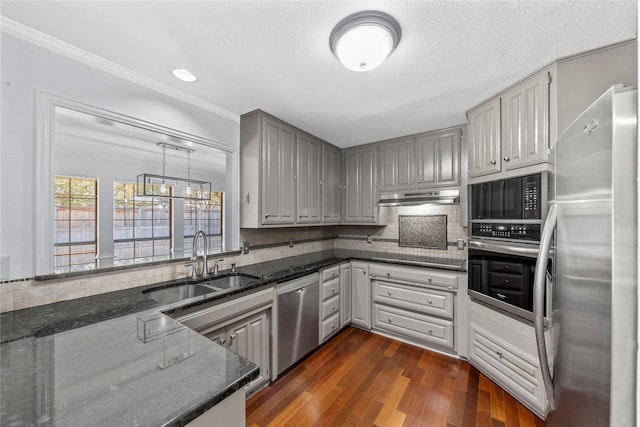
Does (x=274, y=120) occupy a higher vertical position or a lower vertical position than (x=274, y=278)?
higher

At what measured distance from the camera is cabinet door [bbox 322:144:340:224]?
3162 millimetres

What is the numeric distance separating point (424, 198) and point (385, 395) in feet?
6.19

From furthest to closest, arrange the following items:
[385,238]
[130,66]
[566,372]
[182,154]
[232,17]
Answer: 1. [182,154]
2. [385,238]
3. [130,66]
4. [232,17]
5. [566,372]

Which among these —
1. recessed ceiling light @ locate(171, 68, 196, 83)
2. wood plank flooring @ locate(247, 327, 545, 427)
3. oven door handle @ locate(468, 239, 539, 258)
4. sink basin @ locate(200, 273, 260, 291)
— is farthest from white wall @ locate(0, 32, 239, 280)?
oven door handle @ locate(468, 239, 539, 258)

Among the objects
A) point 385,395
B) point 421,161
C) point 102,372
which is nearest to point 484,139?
point 421,161

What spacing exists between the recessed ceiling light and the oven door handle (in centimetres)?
254

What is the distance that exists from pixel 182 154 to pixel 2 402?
15.4ft

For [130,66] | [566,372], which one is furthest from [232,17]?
[566,372]

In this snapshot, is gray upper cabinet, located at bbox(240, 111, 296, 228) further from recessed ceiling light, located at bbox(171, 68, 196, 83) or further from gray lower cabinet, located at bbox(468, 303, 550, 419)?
gray lower cabinet, located at bbox(468, 303, 550, 419)

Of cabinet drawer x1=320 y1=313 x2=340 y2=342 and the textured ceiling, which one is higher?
the textured ceiling

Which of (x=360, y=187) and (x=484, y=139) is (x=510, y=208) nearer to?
(x=484, y=139)

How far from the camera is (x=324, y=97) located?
6.68 ft

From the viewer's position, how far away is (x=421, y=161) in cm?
284

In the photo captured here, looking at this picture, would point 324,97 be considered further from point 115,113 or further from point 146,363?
point 146,363
